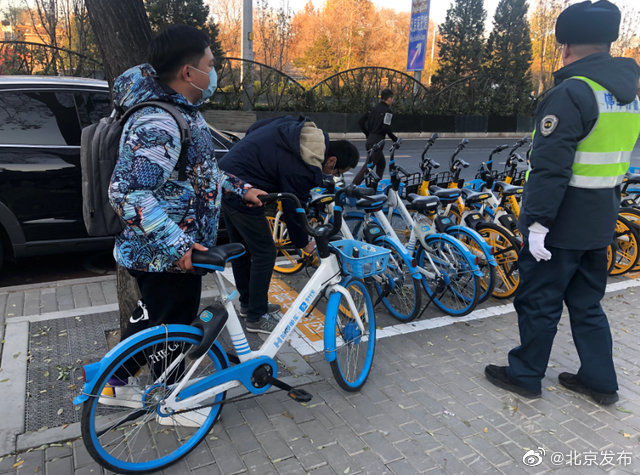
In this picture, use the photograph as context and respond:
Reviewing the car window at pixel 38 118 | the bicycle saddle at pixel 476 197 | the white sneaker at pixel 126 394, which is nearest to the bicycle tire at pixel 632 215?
the bicycle saddle at pixel 476 197

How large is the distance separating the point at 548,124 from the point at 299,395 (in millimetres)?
2240

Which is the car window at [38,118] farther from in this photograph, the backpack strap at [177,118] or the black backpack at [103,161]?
the backpack strap at [177,118]

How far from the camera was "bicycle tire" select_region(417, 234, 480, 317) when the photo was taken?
4.38 meters

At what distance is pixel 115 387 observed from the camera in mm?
2498

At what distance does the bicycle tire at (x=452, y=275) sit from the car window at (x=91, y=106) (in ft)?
11.4

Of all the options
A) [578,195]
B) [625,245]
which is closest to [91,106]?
[578,195]

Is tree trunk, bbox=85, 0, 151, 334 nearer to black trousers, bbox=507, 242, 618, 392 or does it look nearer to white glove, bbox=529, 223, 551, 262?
white glove, bbox=529, 223, 551, 262

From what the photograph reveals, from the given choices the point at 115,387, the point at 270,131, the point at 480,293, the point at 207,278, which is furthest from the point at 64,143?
the point at 480,293

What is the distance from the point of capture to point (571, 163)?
2918 millimetres

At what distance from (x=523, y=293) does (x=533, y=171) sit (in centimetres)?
84

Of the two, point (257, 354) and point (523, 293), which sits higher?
point (523, 293)

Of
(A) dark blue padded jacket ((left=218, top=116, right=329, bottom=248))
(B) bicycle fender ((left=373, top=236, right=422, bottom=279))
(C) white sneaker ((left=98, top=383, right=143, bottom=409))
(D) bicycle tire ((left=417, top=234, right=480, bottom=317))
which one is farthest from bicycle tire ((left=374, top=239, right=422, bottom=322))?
(C) white sneaker ((left=98, top=383, right=143, bottom=409))

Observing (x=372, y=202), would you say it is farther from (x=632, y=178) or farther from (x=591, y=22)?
(x=632, y=178)

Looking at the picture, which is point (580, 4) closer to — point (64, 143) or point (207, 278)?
point (207, 278)
